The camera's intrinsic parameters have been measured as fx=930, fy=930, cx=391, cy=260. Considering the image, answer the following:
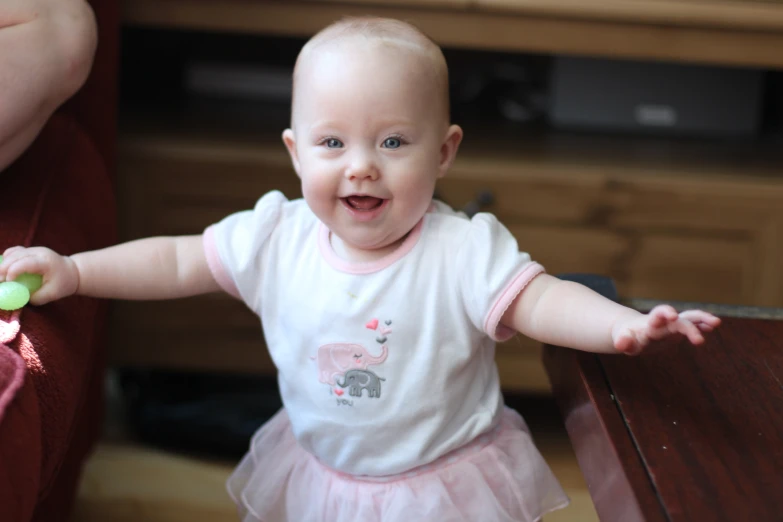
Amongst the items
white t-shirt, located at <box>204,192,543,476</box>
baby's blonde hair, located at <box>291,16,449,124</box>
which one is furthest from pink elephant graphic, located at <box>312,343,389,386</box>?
baby's blonde hair, located at <box>291,16,449,124</box>

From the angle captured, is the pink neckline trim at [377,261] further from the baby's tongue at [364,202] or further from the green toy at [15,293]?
the green toy at [15,293]

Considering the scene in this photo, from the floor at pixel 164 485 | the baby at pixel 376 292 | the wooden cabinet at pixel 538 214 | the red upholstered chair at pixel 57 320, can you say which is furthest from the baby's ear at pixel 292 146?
the floor at pixel 164 485

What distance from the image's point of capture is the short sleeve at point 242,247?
0.81m

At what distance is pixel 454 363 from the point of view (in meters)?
0.78

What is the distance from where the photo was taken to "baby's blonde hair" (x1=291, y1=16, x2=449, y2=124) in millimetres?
738

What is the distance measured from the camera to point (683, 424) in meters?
0.61

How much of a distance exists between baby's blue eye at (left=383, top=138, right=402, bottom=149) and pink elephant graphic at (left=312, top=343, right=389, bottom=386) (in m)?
0.17

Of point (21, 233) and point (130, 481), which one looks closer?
point (21, 233)

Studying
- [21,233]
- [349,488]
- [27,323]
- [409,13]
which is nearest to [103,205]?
[21,233]

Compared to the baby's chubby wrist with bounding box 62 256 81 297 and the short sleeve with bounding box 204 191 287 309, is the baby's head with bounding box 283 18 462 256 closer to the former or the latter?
the short sleeve with bounding box 204 191 287 309

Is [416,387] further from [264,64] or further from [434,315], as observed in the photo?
[264,64]

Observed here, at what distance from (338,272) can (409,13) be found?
0.60 metres

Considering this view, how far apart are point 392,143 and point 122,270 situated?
0.26 metres

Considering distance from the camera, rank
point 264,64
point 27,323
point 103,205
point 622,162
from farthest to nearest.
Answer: point 264,64 < point 622,162 < point 103,205 < point 27,323
